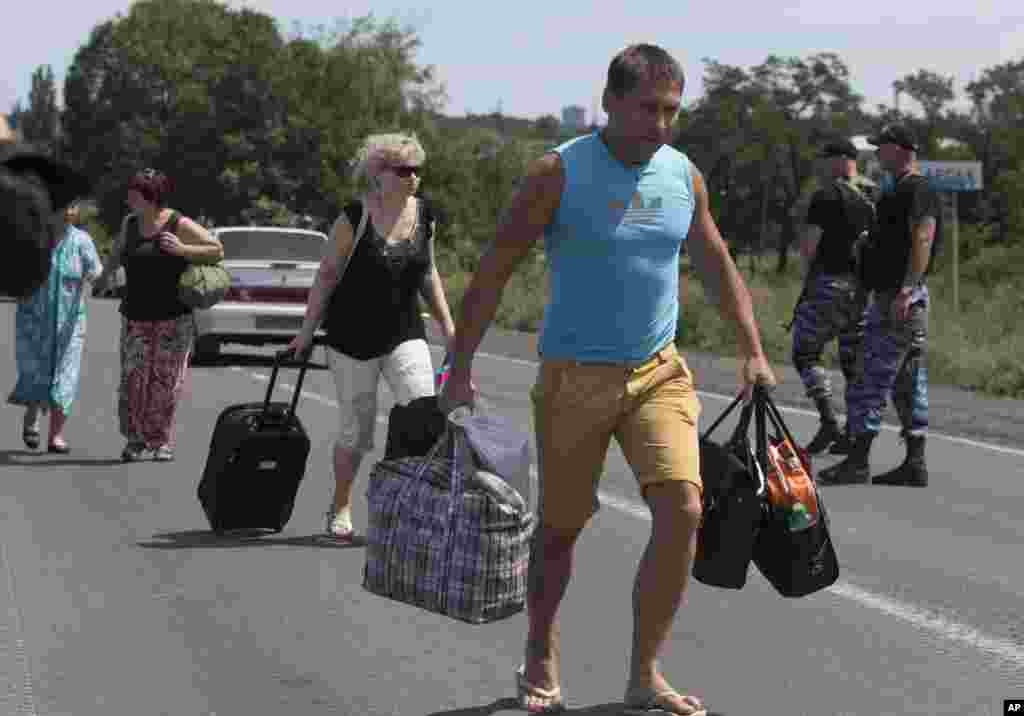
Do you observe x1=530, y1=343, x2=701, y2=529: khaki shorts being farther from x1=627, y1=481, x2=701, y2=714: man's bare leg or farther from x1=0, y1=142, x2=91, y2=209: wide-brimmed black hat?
x1=0, y1=142, x2=91, y2=209: wide-brimmed black hat

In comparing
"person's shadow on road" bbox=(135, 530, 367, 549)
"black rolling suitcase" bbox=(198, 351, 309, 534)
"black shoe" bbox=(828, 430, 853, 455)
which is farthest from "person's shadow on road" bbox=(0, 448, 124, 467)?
"black shoe" bbox=(828, 430, 853, 455)

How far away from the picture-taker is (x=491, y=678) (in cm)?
623

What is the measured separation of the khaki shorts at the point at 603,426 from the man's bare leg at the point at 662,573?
52 mm

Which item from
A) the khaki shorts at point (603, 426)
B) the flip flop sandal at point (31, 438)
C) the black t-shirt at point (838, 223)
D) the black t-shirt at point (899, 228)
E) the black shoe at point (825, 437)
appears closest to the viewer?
the khaki shorts at point (603, 426)

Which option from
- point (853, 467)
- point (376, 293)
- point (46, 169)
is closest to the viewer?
point (46, 169)

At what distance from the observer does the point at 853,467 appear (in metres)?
11.4

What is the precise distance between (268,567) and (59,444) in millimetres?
4834

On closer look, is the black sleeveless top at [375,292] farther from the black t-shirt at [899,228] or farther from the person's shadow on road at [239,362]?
the person's shadow on road at [239,362]

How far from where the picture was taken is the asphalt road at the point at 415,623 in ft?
19.6

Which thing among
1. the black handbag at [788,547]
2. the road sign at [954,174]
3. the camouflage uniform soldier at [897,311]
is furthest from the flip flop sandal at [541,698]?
the road sign at [954,174]

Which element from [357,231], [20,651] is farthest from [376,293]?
[20,651]

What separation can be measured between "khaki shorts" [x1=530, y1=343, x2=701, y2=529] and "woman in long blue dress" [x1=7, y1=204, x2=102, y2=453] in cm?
767

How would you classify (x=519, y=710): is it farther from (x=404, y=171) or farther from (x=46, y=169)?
(x=404, y=171)

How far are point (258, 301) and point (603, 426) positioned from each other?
669 inches
